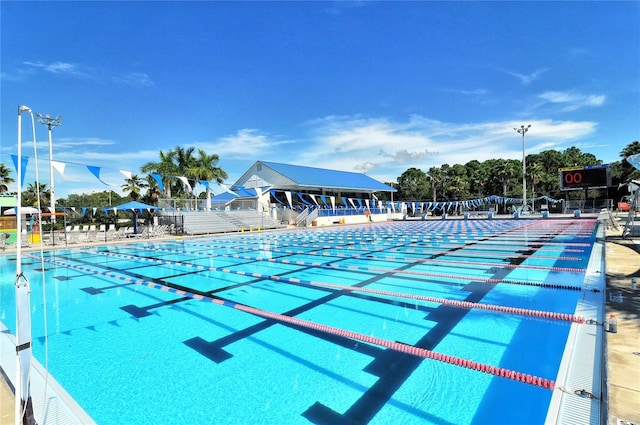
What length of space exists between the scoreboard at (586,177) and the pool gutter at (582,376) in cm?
3053

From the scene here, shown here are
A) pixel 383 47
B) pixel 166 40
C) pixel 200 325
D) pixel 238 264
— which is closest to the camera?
pixel 200 325

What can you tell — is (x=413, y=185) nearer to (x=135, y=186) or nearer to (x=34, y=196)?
(x=135, y=186)

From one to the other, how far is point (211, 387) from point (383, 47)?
17.4 m

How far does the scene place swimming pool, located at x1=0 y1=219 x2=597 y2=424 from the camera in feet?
8.82

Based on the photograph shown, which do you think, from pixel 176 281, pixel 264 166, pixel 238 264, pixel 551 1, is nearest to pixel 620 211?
pixel 551 1

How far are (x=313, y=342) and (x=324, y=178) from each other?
30744mm

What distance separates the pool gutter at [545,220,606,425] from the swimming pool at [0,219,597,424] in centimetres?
15

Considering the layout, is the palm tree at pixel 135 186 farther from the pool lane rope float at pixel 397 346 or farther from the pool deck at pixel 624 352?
the pool deck at pixel 624 352

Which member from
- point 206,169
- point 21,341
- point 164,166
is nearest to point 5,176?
point 164,166

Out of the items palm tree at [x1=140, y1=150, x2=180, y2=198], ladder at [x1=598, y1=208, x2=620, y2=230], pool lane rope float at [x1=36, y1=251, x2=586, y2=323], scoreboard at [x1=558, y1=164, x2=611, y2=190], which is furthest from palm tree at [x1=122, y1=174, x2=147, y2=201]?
scoreboard at [x1=558, y1=164, x2=611, y2=190]

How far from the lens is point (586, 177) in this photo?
1110 inches

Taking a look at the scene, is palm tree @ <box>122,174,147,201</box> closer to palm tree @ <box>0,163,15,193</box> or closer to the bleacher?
palm tree @ <box>0,163,15,193</box>

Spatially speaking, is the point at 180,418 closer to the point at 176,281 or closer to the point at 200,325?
the point at 200,325

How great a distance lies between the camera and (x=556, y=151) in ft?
168
